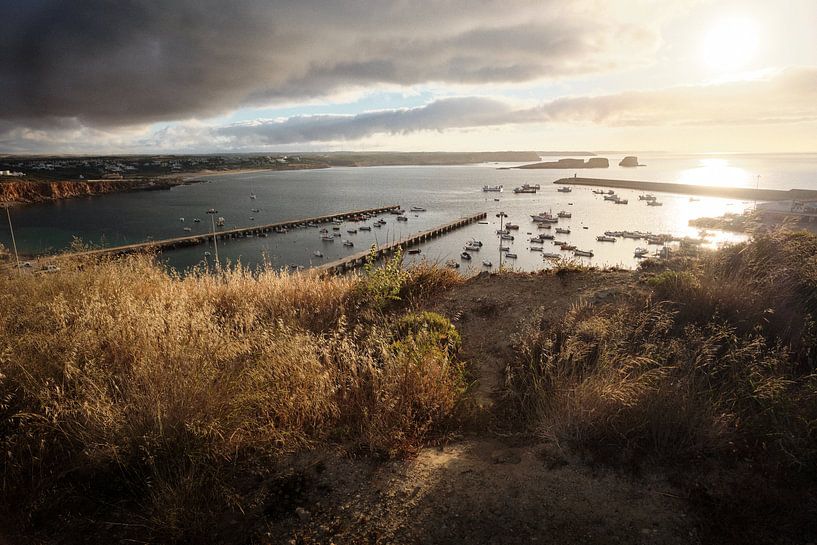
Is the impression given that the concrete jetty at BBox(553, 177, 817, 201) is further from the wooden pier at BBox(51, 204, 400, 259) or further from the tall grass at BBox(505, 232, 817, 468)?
the tall grass at BBox(505, 232, 817, 468)

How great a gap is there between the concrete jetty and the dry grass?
104 metres

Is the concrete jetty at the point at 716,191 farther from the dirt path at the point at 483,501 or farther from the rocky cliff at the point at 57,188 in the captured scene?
the rocky cliff at the point at 57,188

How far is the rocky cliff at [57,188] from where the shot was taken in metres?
99.8

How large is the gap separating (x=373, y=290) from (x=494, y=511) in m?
6.10

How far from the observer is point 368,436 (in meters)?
4.00

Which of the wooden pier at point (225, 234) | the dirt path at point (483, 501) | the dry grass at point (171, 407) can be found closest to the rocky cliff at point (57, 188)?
the wooden pier at point (225, 234)

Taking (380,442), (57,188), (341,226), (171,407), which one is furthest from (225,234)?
(57,188)

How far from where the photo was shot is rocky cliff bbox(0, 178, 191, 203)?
99.8 m

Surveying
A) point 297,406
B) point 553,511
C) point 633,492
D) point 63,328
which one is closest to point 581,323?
point 633,492

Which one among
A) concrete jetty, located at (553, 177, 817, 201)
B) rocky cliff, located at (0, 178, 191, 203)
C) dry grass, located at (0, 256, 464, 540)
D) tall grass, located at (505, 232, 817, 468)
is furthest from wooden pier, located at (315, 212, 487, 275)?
rocky cliff, located at (0, 178, 191, 203)

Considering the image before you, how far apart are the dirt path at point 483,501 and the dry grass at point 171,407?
378 millimetres

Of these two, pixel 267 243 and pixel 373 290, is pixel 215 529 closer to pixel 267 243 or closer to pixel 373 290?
pixel 373 290

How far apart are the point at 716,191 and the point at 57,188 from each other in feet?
593

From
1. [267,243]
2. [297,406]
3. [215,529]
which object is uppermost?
[297,406]
